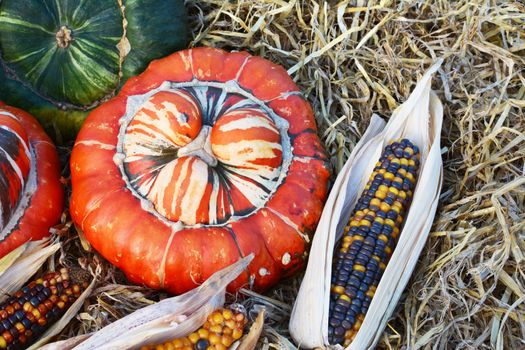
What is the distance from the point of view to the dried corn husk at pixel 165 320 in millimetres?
2566

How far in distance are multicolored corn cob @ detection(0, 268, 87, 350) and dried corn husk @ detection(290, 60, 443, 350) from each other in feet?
3.30

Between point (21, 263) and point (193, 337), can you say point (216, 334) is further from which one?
point (21, 263)

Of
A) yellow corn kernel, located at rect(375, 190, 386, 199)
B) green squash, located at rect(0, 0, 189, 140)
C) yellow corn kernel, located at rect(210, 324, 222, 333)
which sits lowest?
yellow corn kernel, located at rect(210, 324, 222, 333)

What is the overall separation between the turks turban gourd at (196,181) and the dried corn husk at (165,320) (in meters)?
0.17

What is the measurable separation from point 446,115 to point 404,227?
28.5 inches

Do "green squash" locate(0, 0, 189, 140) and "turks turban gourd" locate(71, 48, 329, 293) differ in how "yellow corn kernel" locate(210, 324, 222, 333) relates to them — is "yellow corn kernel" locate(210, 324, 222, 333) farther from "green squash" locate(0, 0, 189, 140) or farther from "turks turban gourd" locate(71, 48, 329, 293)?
"green squash" locate(0, 0, 189, 140)

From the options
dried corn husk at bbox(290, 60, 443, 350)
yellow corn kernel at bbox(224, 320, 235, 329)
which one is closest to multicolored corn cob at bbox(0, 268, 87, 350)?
yellow corn kernel at bbox(224, 320, 235, 329)

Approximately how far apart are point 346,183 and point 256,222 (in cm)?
46

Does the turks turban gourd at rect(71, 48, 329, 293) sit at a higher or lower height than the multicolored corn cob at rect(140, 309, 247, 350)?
higher

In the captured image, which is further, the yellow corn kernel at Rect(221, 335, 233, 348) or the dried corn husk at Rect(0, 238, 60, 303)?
the dried corn husk at Rect(0, 238, 60, 303)

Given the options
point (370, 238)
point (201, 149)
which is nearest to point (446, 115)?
point (370, 238)

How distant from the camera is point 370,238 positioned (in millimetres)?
2846

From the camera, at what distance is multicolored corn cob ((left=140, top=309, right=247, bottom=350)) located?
2.59 meters

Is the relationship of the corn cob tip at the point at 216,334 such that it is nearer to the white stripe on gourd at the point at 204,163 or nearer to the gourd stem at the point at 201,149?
the white stripe on gourd at the point at 204,163
